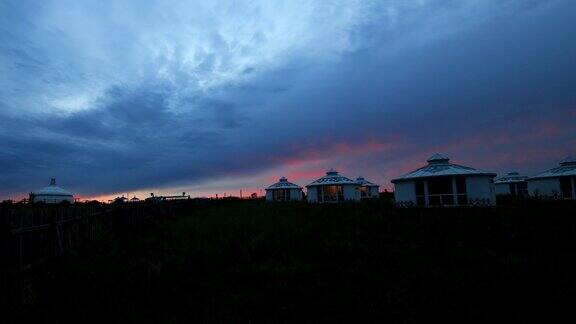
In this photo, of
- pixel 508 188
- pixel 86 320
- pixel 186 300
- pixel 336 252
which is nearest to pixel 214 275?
pixel 186 300

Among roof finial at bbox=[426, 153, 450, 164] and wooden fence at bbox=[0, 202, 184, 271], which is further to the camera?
roof finial at bbox=[426, 153, 450, 164]

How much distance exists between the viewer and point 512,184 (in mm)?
44750

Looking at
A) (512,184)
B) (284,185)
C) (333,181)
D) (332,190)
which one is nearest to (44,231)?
(333,181)

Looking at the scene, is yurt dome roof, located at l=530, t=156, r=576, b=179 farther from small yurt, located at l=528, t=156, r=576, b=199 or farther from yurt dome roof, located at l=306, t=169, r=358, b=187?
yurt dome roof, located at l=306, t=169, r=358, b=187

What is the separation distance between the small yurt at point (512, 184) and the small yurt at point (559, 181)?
43.6 ft

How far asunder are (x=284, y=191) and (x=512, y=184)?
3258cm

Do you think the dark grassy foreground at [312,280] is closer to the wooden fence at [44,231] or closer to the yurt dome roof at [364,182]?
the wooden fence at [44,231]

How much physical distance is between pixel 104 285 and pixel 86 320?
1.69m

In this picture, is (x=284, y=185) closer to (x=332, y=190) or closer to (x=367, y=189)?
(x=332, y=190)

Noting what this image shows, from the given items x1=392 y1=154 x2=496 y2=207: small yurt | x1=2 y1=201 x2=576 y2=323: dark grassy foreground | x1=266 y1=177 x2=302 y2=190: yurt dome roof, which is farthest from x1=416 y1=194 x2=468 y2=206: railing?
x1=266 y1=177 x2=302 y2=190: yurt dome roof

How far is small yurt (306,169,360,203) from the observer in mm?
37781

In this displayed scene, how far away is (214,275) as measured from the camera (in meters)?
7.89

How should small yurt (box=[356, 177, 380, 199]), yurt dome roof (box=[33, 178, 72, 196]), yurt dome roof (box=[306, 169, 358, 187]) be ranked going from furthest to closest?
small yurt (box=[356, 177, 380, 199]) < yurt dome roof (box=[33, 178, 72, 196]) < yurt dome roof (box=[306, 169, 358, 187])

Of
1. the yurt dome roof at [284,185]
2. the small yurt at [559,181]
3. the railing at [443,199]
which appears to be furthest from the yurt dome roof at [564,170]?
the yurt dome roof at [284,185]
